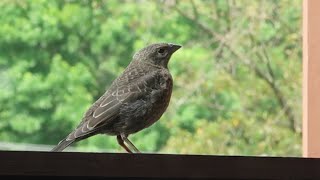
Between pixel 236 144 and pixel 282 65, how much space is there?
402mm

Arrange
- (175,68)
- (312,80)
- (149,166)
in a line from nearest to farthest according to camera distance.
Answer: (149,166), (312,80), (175,68)

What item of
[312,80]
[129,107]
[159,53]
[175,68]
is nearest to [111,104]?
[129,107]

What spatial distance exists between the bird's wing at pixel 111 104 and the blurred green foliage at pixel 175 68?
0.43 meters

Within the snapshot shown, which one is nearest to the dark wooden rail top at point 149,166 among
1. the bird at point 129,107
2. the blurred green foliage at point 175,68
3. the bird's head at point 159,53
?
the bird at point 129,107

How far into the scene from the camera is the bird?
1.12 m

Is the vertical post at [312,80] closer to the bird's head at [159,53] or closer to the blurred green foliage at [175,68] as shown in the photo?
the bird's head at [159,53]

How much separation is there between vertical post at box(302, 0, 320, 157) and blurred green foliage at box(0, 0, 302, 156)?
48 centimetres

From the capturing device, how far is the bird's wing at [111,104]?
1118mm

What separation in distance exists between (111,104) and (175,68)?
116 cm

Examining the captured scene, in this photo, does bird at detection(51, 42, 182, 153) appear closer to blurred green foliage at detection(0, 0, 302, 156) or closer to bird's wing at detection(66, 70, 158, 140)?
bird's wing at detection(66, 70, 158, 140)

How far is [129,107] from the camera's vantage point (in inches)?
44.7

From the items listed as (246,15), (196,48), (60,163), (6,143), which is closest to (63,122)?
(6,143)

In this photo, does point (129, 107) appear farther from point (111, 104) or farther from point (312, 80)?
point (312, 80)

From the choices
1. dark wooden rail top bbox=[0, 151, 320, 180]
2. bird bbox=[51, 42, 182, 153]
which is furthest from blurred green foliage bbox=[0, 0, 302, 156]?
dark wooden rail top bbox=[0, 151, 320, 180]
